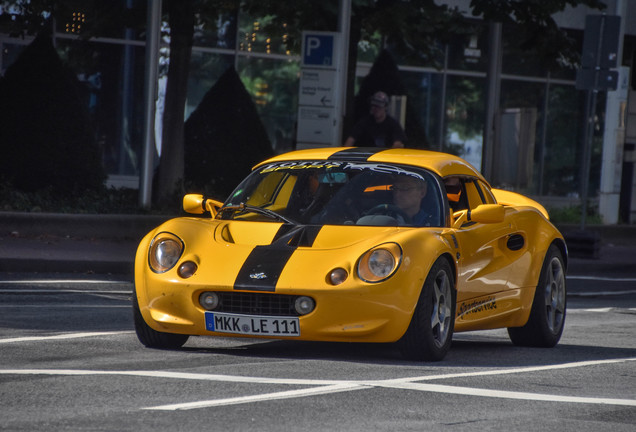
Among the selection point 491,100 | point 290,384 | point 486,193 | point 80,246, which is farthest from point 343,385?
point 491,100

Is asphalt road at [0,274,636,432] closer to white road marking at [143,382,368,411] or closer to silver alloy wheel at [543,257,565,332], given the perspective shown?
white road marking at [143,382,368,411]

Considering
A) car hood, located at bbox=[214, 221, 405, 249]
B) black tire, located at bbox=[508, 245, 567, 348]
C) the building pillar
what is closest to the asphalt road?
black tire, located at bbox=[508, 245, 567, 348]

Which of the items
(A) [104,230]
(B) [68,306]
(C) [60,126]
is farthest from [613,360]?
(C) [60,126]

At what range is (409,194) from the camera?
28.9ft

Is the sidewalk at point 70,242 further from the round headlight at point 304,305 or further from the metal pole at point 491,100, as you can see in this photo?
the metal pole at point 491,100

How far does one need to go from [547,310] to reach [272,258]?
263 cm

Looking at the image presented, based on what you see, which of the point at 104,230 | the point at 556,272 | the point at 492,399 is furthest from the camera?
the point at 104,230

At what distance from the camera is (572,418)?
634 centimetres

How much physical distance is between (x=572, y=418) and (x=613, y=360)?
107 inches

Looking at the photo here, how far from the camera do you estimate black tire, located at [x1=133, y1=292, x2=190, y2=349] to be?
8.27 m

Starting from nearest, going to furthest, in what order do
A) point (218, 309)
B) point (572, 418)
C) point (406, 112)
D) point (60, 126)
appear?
1. point (572, 418)
2. point (218, 309)
3. point (60, 126)
4. point (406, 112)

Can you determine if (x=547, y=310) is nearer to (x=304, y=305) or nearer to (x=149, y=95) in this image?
(x=304, y=305)

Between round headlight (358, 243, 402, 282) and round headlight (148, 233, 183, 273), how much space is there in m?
1.11

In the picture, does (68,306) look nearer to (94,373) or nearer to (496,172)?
(94,373)
